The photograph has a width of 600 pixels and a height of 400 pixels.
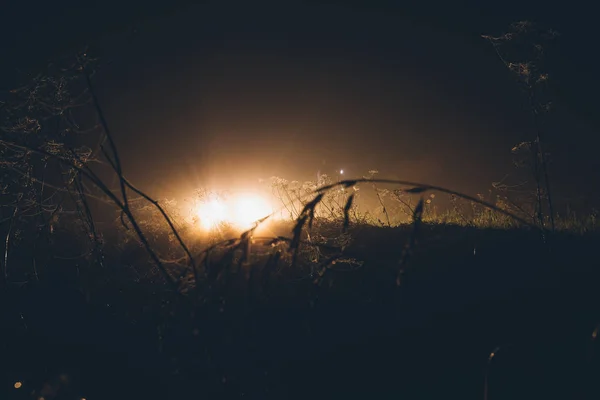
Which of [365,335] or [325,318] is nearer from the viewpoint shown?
[365,335]

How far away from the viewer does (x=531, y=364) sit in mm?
2883

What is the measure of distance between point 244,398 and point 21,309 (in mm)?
2483

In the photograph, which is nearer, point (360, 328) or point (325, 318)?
point (360, 328)

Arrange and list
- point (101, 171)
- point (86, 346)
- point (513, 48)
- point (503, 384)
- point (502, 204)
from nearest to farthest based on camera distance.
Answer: point (503, 384), point (86, 346), point (513, 48), point (502, 204), point (101, 171)

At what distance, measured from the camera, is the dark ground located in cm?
292

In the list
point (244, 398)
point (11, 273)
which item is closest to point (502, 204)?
point (244, 398)

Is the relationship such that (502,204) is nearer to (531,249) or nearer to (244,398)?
(531,249)

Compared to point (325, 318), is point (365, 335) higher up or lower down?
lower down

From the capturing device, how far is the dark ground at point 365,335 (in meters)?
2.92

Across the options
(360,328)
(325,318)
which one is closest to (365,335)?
(360,328)

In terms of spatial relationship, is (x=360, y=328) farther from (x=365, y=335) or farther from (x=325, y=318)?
(x=325, y=318)

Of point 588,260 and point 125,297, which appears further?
point 125,297

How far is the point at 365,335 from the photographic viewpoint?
337 cm

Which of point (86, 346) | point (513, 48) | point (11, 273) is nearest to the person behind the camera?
point (86, 346)
